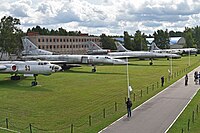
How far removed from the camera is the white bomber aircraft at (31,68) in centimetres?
3884

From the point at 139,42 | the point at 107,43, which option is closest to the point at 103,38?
the point at 107,43

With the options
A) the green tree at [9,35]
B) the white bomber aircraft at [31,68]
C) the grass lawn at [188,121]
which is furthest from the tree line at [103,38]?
the grass lawn at [188,121]

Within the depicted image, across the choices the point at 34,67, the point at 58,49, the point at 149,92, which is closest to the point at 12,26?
the point at 58,49

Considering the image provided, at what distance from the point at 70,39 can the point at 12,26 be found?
43.1 m

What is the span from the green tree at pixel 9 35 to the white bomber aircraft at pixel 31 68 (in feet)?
167

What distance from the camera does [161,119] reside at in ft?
69.0

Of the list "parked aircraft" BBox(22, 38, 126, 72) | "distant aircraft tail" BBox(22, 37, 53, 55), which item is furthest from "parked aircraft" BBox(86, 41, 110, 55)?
"parked aircraft" BBox(22, 38, 126, 72)

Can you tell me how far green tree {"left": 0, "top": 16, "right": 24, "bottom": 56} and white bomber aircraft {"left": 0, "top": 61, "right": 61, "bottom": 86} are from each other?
50977 mm

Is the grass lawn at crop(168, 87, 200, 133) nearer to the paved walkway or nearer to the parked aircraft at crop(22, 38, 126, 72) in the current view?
the paved walkway

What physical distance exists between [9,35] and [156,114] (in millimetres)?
75831

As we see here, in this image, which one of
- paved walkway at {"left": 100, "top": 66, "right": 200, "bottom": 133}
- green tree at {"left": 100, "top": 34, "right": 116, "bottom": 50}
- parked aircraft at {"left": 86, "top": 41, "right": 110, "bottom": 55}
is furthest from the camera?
green tree at {"left": 100, "top": 34, "right": 116, "bottom": 50}

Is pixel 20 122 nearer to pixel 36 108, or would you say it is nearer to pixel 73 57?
pixel 36 108

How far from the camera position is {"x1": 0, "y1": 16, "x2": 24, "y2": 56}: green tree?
90.6 metres

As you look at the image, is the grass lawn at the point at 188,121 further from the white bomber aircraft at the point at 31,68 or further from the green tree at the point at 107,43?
the green tree at the point at 107,43
